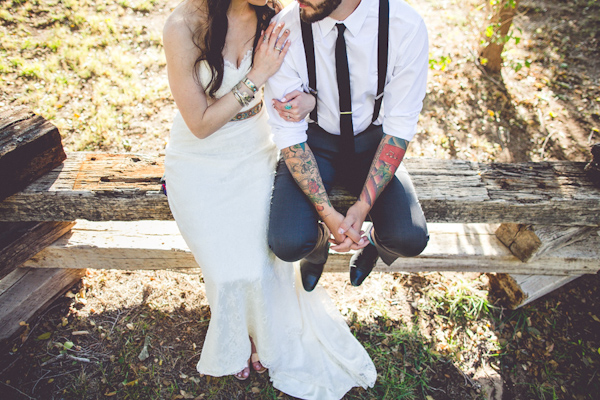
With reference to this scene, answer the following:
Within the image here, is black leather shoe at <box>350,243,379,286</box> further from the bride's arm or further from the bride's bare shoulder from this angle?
the bride's bare shoulder

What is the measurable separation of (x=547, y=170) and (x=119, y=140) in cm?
399

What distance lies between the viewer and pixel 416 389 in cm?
251

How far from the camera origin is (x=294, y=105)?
2.08 m

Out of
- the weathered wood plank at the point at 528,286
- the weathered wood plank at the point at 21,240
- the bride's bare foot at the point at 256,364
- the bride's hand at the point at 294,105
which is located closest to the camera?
the bride's hand at the point at 294,105

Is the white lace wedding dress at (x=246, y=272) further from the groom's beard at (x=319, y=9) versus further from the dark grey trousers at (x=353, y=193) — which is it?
the groom's beard at (x=319, y=9)

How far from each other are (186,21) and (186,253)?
152 cm

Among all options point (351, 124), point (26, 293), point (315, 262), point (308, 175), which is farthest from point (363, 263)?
point (26, 293)

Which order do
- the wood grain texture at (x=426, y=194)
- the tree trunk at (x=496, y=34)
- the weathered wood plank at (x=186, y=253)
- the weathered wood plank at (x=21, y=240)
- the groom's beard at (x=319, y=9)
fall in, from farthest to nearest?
1. the tree trunk at (x=496, y=34)
2. the weathered wood plank at (x=186, y=253)
3. the weathered wood plank at (x=21, y=240)
4. the wood grain texture at (x=426, y=194)
5. the groom's beard at (x=319, y=9)

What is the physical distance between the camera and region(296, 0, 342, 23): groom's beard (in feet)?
6.09

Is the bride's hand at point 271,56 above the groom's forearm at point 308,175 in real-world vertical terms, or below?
above

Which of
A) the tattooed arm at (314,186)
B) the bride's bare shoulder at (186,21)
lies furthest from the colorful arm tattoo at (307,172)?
the bride's bare shoulder at (186,21)

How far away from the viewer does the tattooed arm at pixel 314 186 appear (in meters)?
2.16

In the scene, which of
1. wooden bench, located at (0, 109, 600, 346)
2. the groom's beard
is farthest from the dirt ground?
the groom's beard

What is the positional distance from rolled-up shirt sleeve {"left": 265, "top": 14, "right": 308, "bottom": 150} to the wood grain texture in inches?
18.9
